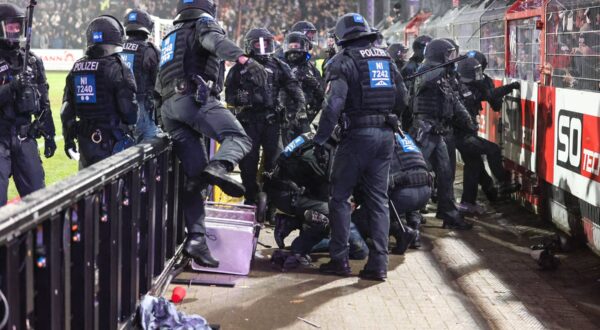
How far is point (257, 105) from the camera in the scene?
9.64m

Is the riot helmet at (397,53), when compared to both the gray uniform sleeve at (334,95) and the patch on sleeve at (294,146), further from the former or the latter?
the gray uniform sleeve at (334,95)

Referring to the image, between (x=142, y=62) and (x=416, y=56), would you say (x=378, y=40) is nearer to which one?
(x=416, y=56)

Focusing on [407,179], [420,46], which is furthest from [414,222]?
[420,46]

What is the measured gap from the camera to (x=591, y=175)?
24.2 ft

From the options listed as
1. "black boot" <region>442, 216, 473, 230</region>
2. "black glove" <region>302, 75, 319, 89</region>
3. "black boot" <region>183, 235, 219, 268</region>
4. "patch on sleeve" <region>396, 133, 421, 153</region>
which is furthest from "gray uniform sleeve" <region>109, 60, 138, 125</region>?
"black glove" <region>302, 75, 319, 89</region>

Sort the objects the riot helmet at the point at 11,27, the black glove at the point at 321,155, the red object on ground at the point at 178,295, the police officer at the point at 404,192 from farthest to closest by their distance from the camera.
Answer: the police officer at the point at 404,192 < the black glove at the point at 321,155 < the riot helmet at the point at 11,27 < the red object on ground at the point at 178,295

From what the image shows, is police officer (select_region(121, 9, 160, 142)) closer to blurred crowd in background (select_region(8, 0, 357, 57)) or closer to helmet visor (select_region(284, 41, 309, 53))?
helmet visor (select_region(284, 41, 309, 53))

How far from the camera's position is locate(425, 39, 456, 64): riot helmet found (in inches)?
370

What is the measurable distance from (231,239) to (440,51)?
3.72 meters

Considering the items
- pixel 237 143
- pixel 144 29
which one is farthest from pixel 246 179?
pixel 237 143

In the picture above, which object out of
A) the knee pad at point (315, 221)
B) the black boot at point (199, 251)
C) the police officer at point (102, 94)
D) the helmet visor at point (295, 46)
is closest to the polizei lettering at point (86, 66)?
the police officer at point (102, 94)

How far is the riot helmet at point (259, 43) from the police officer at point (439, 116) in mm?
1736

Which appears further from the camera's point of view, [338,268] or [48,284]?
[338,268]

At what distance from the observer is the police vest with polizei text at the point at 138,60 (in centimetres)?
927
